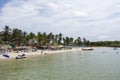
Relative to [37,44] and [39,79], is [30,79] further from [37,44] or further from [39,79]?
[37,44]

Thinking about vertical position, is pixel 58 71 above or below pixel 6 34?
below

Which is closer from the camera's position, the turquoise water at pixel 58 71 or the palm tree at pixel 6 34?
the turquoise water at pixel 58 71

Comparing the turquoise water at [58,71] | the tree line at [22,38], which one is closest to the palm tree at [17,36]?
the tree line at [22,38]

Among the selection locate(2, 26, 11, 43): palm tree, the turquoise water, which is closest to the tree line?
locate(2, 26, 11, 43): palm tree

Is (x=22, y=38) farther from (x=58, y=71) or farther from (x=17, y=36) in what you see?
(x=58, y=71)

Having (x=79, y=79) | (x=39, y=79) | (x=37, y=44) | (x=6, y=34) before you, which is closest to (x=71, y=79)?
(x=79, y=79)

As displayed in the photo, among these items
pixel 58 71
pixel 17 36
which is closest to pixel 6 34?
pixel 17 36

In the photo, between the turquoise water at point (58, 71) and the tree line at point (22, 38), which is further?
the tree line at point (22, 38)

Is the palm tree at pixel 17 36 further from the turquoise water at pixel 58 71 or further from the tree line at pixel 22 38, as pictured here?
the turquoise water at pixel 58 71

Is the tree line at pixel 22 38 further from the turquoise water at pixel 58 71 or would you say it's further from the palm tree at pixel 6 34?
the turquoise water at pixel 58 71

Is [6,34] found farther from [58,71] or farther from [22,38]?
[58,71]

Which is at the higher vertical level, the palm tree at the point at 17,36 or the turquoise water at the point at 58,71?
the palm tree at the point at 17,36

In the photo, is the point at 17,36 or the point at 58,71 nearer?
the point at 58,71

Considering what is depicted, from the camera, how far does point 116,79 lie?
125 feet
